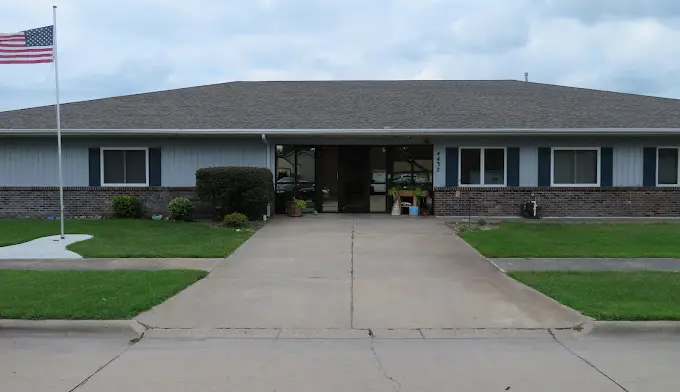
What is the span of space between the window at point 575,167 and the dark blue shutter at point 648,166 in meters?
1.43

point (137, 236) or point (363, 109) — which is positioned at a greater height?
point (363, 109)

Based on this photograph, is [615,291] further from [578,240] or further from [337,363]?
[578,240]

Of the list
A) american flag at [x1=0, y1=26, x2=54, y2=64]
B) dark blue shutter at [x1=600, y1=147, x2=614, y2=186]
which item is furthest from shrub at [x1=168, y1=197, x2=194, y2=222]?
dark blue shutter at [x1=600, y1=147, x2=614, y2=186]

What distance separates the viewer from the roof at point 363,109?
18500 millimetres

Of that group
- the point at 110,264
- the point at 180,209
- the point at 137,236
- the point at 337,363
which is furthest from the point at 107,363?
the point at 180,209

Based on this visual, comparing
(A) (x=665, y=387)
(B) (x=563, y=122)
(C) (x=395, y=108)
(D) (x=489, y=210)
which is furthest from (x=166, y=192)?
(A) (x=665, y=387)

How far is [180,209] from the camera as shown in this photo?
17.3 meters

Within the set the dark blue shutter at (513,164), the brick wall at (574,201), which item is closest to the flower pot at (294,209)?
the brick wall at (574,201)

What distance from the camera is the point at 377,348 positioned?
6.35m

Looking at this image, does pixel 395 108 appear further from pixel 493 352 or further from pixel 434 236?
pixel 493 352

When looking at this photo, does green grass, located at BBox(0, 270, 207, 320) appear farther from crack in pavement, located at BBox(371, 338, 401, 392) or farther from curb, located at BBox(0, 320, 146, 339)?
crack in pavement, located at BBox(371, 338, 401, 392)

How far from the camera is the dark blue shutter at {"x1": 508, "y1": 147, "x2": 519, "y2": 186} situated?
18.4 meters

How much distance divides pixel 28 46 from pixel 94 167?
5.93 m

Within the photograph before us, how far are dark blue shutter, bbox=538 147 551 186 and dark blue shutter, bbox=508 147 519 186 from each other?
706 millimetres
